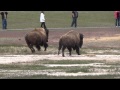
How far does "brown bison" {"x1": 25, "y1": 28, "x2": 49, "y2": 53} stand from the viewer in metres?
28.8

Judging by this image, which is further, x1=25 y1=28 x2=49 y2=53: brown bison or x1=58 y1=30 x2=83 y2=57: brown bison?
x1=25 y1=28 x2=49 y2=53: brown bison

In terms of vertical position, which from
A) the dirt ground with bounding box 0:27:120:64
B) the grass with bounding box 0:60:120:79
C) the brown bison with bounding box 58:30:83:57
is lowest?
the dirt ground with bounding box 0:27:120:64

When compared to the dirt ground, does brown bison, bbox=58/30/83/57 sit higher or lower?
higher

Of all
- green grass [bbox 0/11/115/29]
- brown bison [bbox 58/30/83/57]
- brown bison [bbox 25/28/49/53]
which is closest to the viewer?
brown bison [bbox 58/30/83/57]

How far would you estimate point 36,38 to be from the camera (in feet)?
94.9

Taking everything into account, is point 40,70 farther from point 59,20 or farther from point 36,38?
point 59,20

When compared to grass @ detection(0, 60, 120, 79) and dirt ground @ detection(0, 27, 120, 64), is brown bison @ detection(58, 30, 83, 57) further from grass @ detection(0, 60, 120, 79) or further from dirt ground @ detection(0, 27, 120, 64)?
dirt ground @ detection(0, 27, 120, 64)

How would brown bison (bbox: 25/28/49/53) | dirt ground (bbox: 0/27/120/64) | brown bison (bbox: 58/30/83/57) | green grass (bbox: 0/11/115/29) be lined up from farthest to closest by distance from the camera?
green grass (bbox: 0/11/115/29)
dirt ground (bbox: 0/27/120/64)
brown bison (bbox: 25/28/49/53)
brown bison (bbox: 58/30/83/57)

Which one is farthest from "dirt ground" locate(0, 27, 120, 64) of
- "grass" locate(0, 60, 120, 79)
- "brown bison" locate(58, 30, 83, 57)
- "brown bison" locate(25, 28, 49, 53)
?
"grass" locate(0, 60, 120, 79)

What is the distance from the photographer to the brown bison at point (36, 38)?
94.5 ft

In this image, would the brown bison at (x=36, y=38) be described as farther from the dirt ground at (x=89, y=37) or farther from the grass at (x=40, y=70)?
the grass at (x=40, y=70)

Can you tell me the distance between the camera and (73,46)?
87.9 ft

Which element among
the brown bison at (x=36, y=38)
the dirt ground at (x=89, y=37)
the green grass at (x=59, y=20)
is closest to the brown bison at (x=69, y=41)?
the brown bison at (x=36, y=38)
